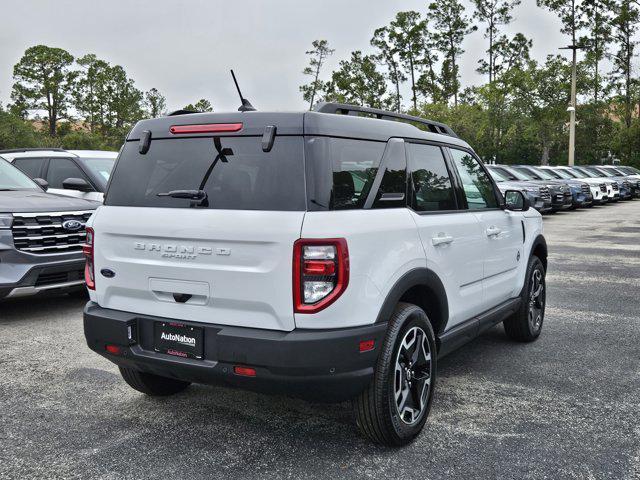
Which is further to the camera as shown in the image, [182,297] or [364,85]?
[364,85]

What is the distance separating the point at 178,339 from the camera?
3449 mm

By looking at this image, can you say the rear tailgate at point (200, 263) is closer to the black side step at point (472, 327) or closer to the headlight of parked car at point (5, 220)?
the black side step at point (472, 327)

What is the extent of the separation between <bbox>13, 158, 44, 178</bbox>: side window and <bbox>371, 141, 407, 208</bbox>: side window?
722 cm

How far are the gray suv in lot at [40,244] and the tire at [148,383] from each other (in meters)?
2.79

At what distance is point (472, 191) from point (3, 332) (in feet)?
15.0

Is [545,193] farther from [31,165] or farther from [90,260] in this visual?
[90,260]

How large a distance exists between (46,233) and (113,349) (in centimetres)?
370

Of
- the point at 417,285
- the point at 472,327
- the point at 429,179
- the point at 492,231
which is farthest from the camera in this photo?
the point at 492,231

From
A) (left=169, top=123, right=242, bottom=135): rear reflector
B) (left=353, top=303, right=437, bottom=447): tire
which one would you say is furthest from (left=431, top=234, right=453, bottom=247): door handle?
(left=169, top=123, right=242, bottom=135): rear reflector

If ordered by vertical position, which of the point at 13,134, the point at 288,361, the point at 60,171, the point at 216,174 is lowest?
the point at 288,361

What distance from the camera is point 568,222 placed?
1919cm

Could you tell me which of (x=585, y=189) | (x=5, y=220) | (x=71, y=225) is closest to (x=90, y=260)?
(x=5, y=220)

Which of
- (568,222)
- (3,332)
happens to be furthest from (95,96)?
(3,332)

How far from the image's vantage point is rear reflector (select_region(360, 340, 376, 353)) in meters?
3.26
